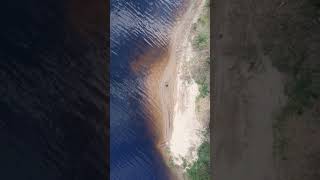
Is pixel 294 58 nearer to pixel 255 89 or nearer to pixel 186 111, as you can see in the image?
pixel 255 89

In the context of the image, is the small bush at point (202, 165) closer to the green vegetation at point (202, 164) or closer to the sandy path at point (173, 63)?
the green vegetation at point (202, 164)

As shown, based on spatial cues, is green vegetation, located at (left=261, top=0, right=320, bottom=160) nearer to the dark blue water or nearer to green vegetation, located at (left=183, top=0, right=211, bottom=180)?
green vegetation, located at (left=183, top=0, right=211, bottom=180)

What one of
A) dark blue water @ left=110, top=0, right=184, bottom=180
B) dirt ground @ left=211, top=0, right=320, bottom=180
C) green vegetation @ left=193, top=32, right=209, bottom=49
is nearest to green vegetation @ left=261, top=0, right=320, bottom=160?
dirt ground @ left=211, top=0, right=320, bottom=180

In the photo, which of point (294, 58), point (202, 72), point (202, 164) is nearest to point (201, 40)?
point (202, 72)

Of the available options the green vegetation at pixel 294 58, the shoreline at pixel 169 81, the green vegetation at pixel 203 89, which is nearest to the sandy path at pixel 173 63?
the shoreline at pixel 169 81

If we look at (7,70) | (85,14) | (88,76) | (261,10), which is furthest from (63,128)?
(261,10)

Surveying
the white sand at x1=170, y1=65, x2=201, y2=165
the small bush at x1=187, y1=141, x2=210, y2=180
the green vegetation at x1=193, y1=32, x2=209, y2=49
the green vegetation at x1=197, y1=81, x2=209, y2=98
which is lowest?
the small bush at x1=187, y1=141, x2=210, y2=180
